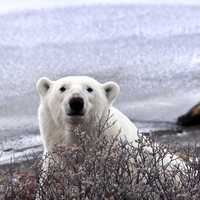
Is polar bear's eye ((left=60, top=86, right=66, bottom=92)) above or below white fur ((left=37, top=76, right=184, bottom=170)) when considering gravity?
above

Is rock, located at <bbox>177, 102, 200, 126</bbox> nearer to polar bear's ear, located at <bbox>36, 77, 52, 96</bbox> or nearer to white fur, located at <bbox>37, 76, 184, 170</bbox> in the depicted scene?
white fur, located at <bbox>37, 76, 184, 170</bbox>

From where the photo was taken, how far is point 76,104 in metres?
4.79

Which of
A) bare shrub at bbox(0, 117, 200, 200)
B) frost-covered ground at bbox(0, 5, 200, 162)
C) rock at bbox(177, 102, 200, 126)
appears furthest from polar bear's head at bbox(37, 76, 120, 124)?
rock at bbox(177, 102, 200, 126)

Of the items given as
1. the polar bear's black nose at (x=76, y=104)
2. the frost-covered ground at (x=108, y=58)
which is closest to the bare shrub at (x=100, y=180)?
the polar bear's black nose at (x=76, y=104)

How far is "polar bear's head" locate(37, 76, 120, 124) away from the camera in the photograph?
4.81 metres

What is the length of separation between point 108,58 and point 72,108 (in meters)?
8.31

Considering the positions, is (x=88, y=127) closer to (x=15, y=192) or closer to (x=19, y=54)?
(x=15, y=192)

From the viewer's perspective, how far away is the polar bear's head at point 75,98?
4.81m

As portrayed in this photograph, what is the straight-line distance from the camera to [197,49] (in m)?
14.1

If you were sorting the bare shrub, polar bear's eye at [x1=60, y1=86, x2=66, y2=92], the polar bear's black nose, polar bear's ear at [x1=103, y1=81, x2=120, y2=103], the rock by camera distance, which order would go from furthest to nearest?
the rock → polar bear's ear at [x1=103, y1=81, x2=120, y2=103] → polar bear's eye at [x1=60, y1=86, x2=66, y2=92] → the polar bear's black nose → the bare shrub

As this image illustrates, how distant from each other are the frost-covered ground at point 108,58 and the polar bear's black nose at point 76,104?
2.89m

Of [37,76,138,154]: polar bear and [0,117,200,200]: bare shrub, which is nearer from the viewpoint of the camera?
[0,117,200,200]: bare shrub

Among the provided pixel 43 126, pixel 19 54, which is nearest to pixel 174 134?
pixel 43 126

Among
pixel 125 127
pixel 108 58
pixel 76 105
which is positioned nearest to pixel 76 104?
pixel 76 105
